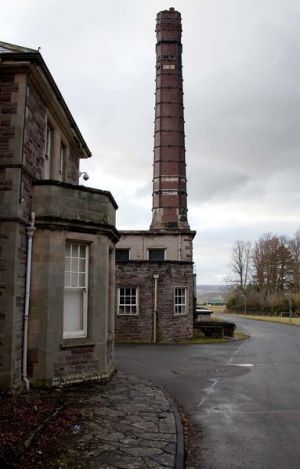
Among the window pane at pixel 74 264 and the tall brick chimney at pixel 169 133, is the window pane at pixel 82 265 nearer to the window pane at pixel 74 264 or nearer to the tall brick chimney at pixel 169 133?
the window pane at pixel 74 264

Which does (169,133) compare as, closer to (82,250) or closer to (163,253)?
(163,253)

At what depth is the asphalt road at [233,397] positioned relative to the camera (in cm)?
668

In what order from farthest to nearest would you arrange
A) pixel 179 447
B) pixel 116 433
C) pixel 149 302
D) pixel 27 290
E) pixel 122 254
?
pixel 122 254
pixel 149 302
pixel 27 290
pixel 116 433
pixel 179 447

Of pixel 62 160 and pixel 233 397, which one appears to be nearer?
pixel 233 397

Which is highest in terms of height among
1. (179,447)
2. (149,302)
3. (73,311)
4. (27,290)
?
(27,290)

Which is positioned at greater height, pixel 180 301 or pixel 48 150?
pixel 48 150

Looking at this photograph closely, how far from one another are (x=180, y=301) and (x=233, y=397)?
14690 mm

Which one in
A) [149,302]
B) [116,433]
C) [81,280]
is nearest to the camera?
[116,433]

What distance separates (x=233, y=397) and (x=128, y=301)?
14358mm

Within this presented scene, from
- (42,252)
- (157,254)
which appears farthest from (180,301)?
(42,252)

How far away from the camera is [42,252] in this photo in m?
10.5

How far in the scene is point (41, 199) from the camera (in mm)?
10742

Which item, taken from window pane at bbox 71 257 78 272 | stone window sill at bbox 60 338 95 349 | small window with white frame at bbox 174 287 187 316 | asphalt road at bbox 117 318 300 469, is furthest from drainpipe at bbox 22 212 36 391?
small window with white frame at bbox 174 287 187 316

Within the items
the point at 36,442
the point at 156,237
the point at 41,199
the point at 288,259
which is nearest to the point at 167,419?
the point at 36,442
